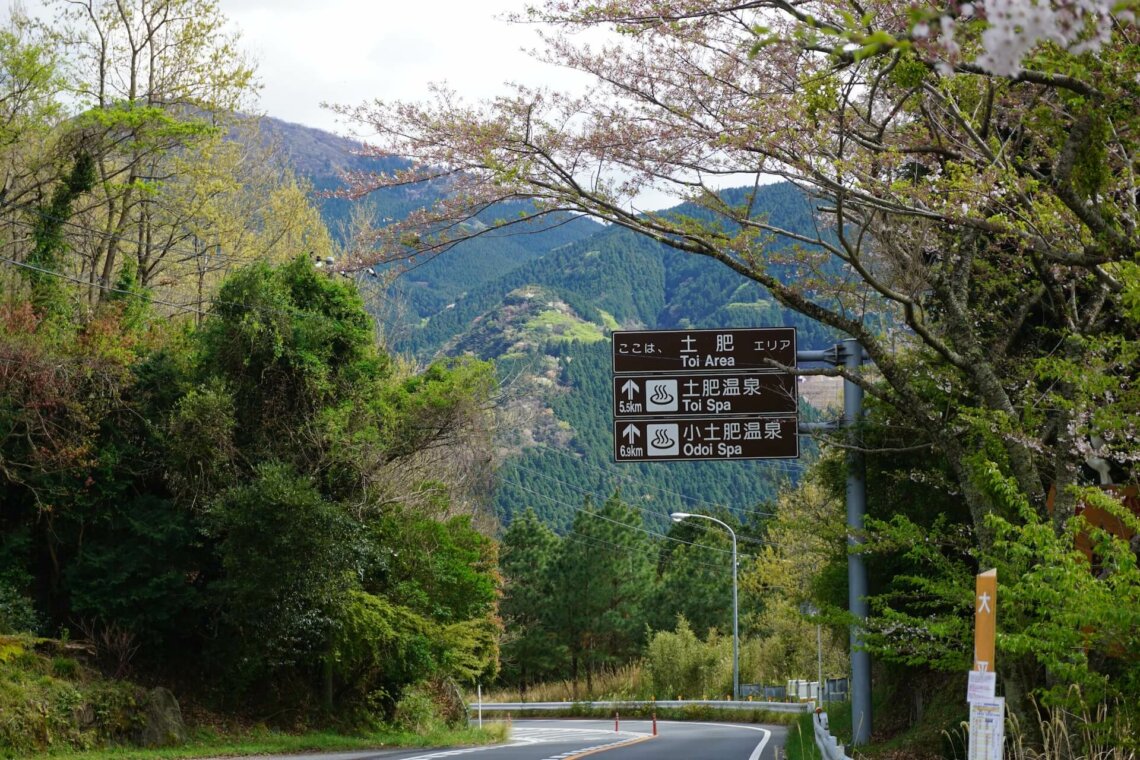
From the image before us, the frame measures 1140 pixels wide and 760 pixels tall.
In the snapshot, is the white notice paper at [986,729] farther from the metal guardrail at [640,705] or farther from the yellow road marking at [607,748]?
the metal guardrail at [640,705]

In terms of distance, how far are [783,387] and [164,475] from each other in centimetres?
1428


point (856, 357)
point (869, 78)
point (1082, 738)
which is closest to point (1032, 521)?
point (1082, 738)

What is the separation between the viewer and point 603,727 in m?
44.1

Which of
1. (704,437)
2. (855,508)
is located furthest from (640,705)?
(704,437)

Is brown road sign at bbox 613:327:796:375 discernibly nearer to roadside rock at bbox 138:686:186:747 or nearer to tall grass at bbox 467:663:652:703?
roadside rock at bbox 138:686:186:747

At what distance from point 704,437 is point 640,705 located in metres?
35.1

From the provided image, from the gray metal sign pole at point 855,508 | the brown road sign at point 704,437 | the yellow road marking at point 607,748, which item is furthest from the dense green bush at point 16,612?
the gray metal sign pole at point 855,508

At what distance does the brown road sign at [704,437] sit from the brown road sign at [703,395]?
0.12 metres

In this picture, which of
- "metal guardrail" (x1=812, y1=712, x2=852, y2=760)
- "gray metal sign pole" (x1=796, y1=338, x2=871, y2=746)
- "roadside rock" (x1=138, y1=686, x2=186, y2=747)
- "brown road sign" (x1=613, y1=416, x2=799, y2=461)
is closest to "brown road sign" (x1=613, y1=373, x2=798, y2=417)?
"brown road sign" (x1=613, y1=416, x2=799, y2=461)

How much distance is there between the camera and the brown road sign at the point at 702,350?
63.6 feet

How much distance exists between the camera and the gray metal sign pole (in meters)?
18.2

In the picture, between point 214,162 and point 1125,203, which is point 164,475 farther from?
point 1125,203

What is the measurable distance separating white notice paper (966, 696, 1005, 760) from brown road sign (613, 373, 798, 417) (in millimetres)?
12655

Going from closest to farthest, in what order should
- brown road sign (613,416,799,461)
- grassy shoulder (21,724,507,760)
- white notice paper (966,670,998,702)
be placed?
white notice paper (966,670,998,702) → brown road sign (613,416,799,461) → grassy shoulder (21,724,507,760)
